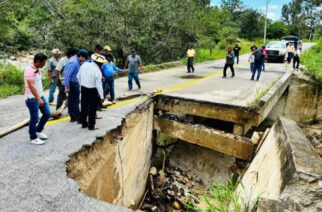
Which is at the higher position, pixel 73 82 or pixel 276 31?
pixel 276 31

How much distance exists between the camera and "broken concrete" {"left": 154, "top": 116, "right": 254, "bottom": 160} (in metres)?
8.13

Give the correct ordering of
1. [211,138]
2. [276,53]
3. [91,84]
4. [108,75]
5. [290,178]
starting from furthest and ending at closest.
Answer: [276,53] → [108,75] → [211,138] → [91,84] → [290,178]

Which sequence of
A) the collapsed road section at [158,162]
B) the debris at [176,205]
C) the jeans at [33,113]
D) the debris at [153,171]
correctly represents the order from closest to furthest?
the collapsed road section at [158,162] < the jeans at [33,113] < the debris at [176,205] < the debris at [153,171]

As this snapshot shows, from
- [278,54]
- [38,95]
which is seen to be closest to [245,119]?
[38,95]

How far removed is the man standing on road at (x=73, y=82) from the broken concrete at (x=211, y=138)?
320 cm

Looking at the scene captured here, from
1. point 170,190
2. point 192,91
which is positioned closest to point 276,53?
point 192,91

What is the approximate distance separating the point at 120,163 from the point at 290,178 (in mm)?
3769

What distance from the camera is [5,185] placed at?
13.6ft

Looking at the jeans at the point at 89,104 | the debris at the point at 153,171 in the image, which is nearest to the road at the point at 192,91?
the jeans at the point at 89,104

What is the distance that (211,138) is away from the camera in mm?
8602

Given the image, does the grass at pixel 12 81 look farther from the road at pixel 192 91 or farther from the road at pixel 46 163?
the road at pixel 46 163

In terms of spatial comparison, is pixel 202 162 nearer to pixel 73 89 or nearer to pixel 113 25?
pixel 73 89

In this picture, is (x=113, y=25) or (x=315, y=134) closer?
(x=315, y=134)

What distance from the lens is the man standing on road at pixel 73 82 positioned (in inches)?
266
